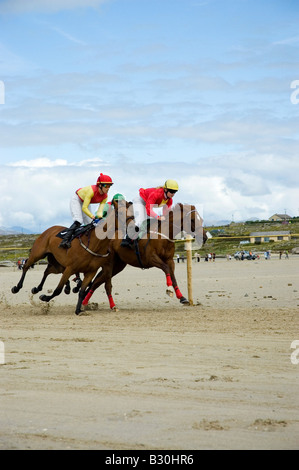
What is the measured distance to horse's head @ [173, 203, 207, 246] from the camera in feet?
52.0

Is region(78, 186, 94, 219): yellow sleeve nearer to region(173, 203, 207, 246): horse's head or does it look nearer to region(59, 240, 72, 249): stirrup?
region(59, 240, 72, 249): stirrup

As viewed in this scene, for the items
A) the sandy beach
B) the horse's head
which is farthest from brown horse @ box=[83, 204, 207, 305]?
the sandy beach

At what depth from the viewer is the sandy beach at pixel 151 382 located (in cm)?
527

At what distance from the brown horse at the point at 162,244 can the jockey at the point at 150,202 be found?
0.20 meters

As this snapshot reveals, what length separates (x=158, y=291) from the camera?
22.0m

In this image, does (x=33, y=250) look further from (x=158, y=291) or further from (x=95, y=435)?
(x=95, y=435)

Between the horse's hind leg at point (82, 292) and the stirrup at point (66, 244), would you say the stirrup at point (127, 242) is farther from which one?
the stirrup at point (66, 244)

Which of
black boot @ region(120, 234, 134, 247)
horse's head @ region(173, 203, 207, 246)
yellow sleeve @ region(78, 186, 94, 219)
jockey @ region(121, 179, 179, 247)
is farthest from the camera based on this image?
horse's head @ region(173, 203, 207, 246)

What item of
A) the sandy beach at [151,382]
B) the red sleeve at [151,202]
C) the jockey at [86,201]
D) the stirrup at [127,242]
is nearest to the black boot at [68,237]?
the jockey at [86,201]

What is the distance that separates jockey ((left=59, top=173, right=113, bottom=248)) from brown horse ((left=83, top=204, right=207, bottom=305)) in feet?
2.90

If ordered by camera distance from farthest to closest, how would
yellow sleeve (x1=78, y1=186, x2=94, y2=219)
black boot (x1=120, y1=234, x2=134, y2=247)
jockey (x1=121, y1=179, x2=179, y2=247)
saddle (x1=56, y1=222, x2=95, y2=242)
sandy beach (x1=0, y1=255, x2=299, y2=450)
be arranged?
jockey (x1=121, y1=179, x2=179, y2=247) → black boot (x1=120, y1=234, x2=134, y2=247) → yellow sleeve (x1=78, y1=186, x2=94, y2=219) → saddle (x1=56, y1=222, x2=95, y2=242) → sandy beach (x1=0, y1=255, x2=299, y2=450)

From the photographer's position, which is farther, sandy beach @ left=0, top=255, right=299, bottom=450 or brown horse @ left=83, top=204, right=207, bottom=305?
brown horse @ left=83, top=204, right=207, bottom=305

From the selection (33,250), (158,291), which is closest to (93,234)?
(33,250)

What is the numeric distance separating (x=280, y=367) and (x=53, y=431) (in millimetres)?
3343
